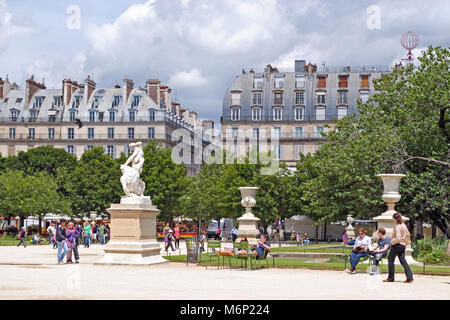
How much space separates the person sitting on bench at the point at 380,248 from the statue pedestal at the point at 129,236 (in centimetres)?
782

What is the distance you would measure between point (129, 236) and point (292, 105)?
6119 cm

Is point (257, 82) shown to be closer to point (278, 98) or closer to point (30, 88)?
point (278, 98)

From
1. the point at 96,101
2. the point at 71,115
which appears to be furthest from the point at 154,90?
the point at 71,115

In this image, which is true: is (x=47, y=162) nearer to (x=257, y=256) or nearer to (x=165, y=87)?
(x=165, y=87)

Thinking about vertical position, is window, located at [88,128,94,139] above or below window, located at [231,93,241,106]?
below

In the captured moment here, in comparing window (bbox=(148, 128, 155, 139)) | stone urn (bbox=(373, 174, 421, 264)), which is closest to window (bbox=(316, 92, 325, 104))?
window (bbox=(148, 128, 155, 139))

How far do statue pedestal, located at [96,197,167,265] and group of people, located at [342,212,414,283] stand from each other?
7.24 meters

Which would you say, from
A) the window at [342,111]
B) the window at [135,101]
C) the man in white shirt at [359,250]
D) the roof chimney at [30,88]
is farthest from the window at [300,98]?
the man in white shirt at [359,250]

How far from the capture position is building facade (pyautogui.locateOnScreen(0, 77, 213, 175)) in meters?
88.1

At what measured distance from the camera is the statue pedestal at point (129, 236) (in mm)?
22547

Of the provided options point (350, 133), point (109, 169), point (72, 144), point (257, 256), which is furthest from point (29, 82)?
point (257, 256)

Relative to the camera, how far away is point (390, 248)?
17.9 m

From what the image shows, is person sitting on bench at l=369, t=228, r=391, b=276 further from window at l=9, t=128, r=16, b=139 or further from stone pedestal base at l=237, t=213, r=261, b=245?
window at l=9, t=128, r=16, b=139

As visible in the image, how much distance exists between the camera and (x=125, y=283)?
52.2ft
